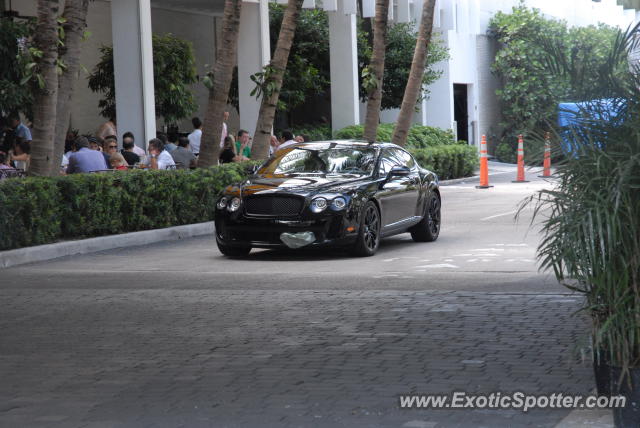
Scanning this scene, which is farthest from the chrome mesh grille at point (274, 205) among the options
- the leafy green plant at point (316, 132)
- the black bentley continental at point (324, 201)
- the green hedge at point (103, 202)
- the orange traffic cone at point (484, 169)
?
the leafy green plant at point (316, 132)

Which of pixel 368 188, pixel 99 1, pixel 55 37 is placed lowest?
pixel 368 188

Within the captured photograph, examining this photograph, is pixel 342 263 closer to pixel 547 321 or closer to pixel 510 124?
pixel 547 321

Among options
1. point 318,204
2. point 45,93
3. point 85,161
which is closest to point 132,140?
point 85,161

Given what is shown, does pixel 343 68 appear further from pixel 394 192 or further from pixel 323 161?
pixel 394 192

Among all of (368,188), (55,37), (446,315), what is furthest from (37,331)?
(55,37)

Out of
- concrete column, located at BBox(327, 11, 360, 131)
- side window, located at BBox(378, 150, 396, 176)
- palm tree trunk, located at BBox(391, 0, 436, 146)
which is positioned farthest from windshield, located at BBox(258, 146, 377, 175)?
concrete column, located at BBox(327, 11, 360, 131)

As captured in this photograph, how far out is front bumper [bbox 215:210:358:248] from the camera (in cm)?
1430

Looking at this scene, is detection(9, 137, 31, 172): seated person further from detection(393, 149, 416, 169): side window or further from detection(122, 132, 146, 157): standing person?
detection(393, 149, 416, 169): side window

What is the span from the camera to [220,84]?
2047cm

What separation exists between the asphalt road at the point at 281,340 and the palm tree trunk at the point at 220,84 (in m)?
5.97

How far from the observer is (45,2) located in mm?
15891

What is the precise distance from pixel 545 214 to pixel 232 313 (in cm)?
458

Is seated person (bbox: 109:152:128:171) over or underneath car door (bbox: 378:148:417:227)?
over

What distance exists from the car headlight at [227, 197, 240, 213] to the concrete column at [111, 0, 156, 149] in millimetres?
10655
